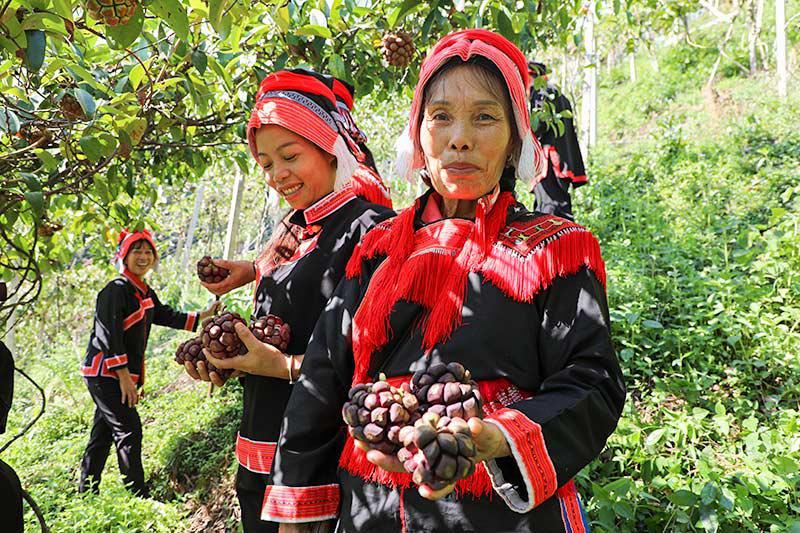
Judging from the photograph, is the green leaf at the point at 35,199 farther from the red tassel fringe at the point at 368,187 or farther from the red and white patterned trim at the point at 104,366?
the red and white patterned trim at the point at 104,366

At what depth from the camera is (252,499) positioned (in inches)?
70.7

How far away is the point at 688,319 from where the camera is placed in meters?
3.55

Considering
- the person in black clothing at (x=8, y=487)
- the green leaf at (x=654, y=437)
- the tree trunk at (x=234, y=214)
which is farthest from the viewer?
the tree trunk at (x=234, y=214)

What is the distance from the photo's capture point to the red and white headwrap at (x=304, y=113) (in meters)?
1.70

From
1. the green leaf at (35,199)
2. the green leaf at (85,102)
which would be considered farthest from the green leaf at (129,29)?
the green leaf at (35,199)

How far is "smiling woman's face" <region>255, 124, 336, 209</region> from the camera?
1718mm

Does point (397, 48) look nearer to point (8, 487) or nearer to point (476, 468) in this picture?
point (476, 468)

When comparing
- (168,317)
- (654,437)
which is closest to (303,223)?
(654,437)

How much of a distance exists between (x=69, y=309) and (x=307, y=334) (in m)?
10.9

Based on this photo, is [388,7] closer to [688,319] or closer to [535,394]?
[535,394]

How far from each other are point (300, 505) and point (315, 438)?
15 cm

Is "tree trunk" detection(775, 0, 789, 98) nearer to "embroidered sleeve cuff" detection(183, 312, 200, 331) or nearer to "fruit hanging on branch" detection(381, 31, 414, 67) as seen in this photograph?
"fruit hanging on branch" detection(381, 31, 414, 67)

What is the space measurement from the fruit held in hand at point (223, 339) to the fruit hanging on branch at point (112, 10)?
753mm

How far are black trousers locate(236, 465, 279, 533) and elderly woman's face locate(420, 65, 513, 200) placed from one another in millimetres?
1125
